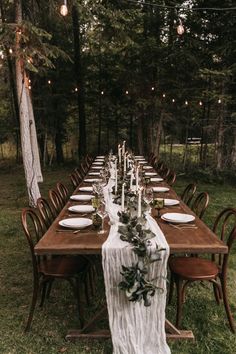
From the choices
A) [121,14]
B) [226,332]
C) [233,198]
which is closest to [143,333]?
[226,332]

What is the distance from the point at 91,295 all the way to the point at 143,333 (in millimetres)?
972

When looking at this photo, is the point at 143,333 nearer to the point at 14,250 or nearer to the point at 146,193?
the point at 146,193

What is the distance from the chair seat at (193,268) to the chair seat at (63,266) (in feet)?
2.36

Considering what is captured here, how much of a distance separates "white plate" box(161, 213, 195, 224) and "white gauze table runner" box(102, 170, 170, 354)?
15.6 inches

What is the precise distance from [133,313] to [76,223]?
793mm

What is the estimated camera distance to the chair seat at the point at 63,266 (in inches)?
102

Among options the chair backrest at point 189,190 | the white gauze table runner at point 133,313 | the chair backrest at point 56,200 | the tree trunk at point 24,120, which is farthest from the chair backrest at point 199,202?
the tree trunk at point 24,120

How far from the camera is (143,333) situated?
2.26 meters

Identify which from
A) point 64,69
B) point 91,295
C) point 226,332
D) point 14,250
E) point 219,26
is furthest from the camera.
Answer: point 64,69

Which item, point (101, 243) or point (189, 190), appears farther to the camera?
point (189, 190)

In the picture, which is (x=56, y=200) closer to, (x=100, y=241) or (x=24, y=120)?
(x=100, y=241)

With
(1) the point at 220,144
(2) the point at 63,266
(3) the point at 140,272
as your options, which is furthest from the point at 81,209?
(1) the point at 220,144

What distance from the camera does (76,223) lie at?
264cm

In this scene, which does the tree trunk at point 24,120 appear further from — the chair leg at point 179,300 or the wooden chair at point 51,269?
the chair leg at point 179,300
